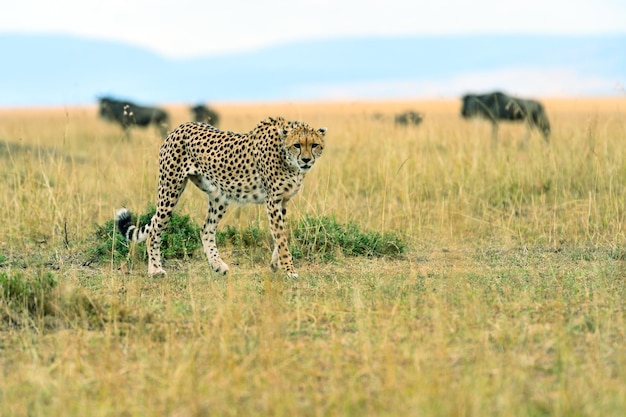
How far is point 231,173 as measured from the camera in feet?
20.6

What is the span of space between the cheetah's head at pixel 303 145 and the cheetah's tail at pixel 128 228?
3.95ft

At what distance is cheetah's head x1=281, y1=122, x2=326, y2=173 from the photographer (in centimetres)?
588

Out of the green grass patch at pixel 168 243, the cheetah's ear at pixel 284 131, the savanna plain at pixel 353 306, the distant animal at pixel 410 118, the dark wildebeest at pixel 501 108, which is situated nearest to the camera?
the savanna plain at pixel 353 306

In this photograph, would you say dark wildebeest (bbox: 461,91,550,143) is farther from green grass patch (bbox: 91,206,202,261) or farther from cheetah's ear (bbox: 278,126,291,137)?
cheetah's ear (bbox: 278,126,291,137)

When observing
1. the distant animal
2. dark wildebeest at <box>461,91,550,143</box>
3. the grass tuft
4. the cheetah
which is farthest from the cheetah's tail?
dark wildebeest at <box>461,91,550,143</box>

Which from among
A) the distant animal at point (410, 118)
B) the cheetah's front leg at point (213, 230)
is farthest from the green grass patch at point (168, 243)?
the distant animal at point (410, 118)

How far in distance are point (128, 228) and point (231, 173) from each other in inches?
33.2

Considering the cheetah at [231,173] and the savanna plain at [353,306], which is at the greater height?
the cheetah at [231,173]

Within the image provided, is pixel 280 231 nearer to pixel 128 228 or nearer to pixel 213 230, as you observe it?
pixel 213 230

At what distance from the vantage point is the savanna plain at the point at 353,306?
366cm

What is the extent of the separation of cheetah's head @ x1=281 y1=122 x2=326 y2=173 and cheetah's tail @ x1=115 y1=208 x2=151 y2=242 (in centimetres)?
120

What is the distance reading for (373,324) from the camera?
468 cm

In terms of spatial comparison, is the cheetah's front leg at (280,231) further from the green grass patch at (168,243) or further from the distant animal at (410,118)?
the distant animal at (410,118)

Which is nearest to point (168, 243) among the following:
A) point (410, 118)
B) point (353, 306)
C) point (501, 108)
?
point (353, 306)
